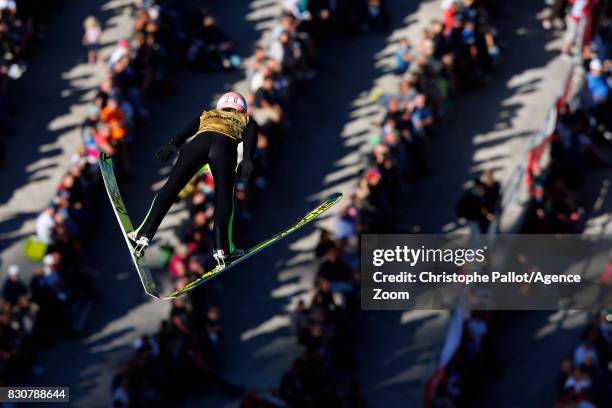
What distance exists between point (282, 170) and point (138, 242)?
9904 mm

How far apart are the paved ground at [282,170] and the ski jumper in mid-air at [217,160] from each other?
6.59 meters

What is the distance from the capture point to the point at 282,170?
25234 mm

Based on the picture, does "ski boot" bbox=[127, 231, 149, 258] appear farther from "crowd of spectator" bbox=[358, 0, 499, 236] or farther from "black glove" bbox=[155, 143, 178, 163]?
"crowd of spectator" bbox=[358, 0, 499, 236]

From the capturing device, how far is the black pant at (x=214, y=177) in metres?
15.3

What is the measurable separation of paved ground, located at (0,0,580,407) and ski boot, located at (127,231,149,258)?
623 centimetres

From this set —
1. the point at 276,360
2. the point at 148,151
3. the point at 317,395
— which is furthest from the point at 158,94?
the point at 317,395

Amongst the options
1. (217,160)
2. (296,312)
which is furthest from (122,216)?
(296,312)

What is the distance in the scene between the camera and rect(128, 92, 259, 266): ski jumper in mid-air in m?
15.3

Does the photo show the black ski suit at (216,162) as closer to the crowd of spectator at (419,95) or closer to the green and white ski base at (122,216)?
the green and white ski base at (122,216)

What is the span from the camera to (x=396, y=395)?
22.1 m

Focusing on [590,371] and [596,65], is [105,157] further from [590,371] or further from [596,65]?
[596,65]

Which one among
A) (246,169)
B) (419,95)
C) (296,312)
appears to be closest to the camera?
(246,169)

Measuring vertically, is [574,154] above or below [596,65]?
below

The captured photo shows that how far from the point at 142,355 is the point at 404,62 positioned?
8.93 m
